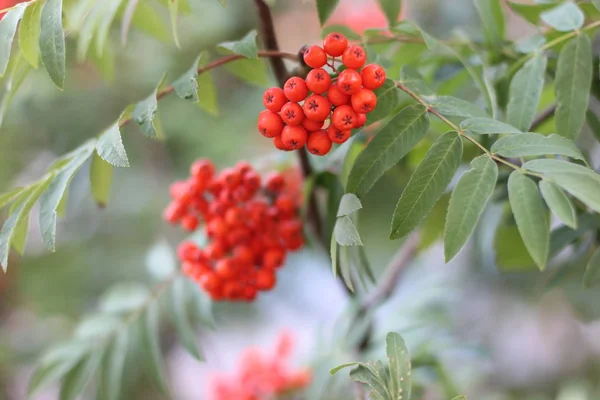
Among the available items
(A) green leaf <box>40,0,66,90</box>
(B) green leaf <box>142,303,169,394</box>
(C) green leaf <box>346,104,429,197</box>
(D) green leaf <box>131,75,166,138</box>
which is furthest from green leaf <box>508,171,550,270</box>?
(B) green leaf <box>142,303,169,394</box>

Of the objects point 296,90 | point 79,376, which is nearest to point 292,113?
point 296,90

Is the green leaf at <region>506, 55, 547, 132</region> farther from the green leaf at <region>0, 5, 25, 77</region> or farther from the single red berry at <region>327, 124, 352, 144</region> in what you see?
the green leaf at <region>0, 5, 25, 77</region>

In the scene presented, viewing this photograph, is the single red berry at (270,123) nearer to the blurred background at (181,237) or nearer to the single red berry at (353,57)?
the single red berry at (353,57)

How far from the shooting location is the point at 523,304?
207cm

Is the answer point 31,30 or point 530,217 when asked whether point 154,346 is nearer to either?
point 31,30

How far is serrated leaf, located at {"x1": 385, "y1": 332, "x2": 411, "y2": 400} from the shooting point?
61 centimetres

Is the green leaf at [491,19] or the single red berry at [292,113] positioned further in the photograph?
the green leaf at [491,19]

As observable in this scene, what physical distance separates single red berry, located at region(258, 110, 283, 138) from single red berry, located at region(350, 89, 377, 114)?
0.27 ft

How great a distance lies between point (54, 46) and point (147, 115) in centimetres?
12

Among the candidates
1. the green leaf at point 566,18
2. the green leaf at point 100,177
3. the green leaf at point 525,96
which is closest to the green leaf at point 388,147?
the green leaf at point 525,96

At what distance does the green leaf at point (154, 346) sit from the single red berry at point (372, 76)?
598 mm

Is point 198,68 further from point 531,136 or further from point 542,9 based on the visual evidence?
point 542,9

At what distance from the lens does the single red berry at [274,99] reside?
62 cm

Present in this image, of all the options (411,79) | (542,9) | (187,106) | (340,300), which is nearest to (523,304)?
(340,300)
